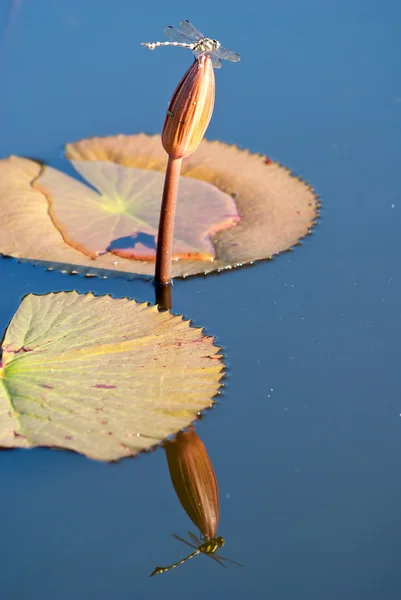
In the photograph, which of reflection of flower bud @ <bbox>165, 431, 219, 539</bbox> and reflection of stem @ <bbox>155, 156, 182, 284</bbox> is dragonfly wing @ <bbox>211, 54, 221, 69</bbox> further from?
reflection of flower bud @ <bbox>165, 431, 219, 539</bbox>

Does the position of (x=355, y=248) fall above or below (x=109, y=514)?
above

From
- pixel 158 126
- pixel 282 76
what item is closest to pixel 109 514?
pixel 158 126

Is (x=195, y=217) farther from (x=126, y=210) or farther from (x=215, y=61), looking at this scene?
(x=215, y=61)

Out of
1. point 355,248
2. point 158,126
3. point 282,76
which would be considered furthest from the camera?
point 282,76

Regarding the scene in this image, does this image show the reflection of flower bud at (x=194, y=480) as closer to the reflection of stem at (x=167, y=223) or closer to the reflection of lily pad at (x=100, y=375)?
the reflection of lily pad at (x=100, y=375)

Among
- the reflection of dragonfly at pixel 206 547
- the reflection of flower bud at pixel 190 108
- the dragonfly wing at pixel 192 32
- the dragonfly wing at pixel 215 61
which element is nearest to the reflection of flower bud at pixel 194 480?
the reflection of dragonfly at pixel 206 547

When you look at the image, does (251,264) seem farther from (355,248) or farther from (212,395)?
(212,395)
